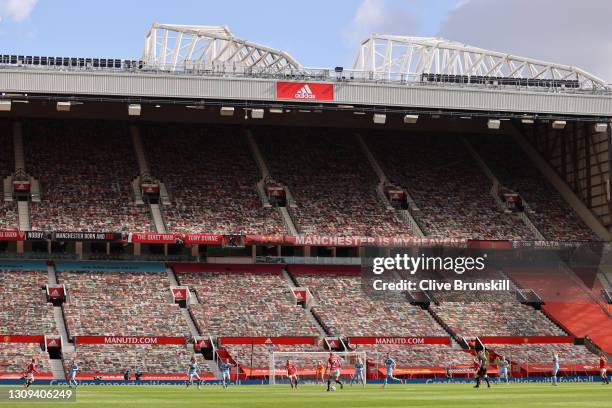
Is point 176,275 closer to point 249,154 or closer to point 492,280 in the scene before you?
point 249,154

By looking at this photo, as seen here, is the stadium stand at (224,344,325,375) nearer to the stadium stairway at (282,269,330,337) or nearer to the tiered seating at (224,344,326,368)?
the tiered seating at (224,344,326,368)

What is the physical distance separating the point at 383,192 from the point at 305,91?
1363cm

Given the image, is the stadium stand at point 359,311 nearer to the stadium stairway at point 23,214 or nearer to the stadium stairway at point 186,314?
the stadium stairway at point 186,314

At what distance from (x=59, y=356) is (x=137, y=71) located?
18.3 m

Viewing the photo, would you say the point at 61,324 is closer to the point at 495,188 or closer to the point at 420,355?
the point at 420,355

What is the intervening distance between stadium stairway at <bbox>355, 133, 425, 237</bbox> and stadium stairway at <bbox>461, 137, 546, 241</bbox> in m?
6.95

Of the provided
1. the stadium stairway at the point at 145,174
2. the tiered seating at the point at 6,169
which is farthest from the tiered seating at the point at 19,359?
the stadium stairway at the point at 145,174

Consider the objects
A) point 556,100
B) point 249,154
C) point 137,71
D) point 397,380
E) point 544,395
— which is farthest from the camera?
point 249,154

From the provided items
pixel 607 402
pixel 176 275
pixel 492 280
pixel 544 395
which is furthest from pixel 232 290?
pixel 607 402

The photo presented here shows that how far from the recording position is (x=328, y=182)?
8125cm

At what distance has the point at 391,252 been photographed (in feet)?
252

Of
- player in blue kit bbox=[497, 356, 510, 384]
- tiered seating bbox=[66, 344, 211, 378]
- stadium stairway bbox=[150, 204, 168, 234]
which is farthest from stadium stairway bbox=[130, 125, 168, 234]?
player in blue kit bbox=[497, 356, 510, 384]

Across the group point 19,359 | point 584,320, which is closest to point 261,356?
point 19,359

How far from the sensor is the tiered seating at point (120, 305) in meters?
64.6
